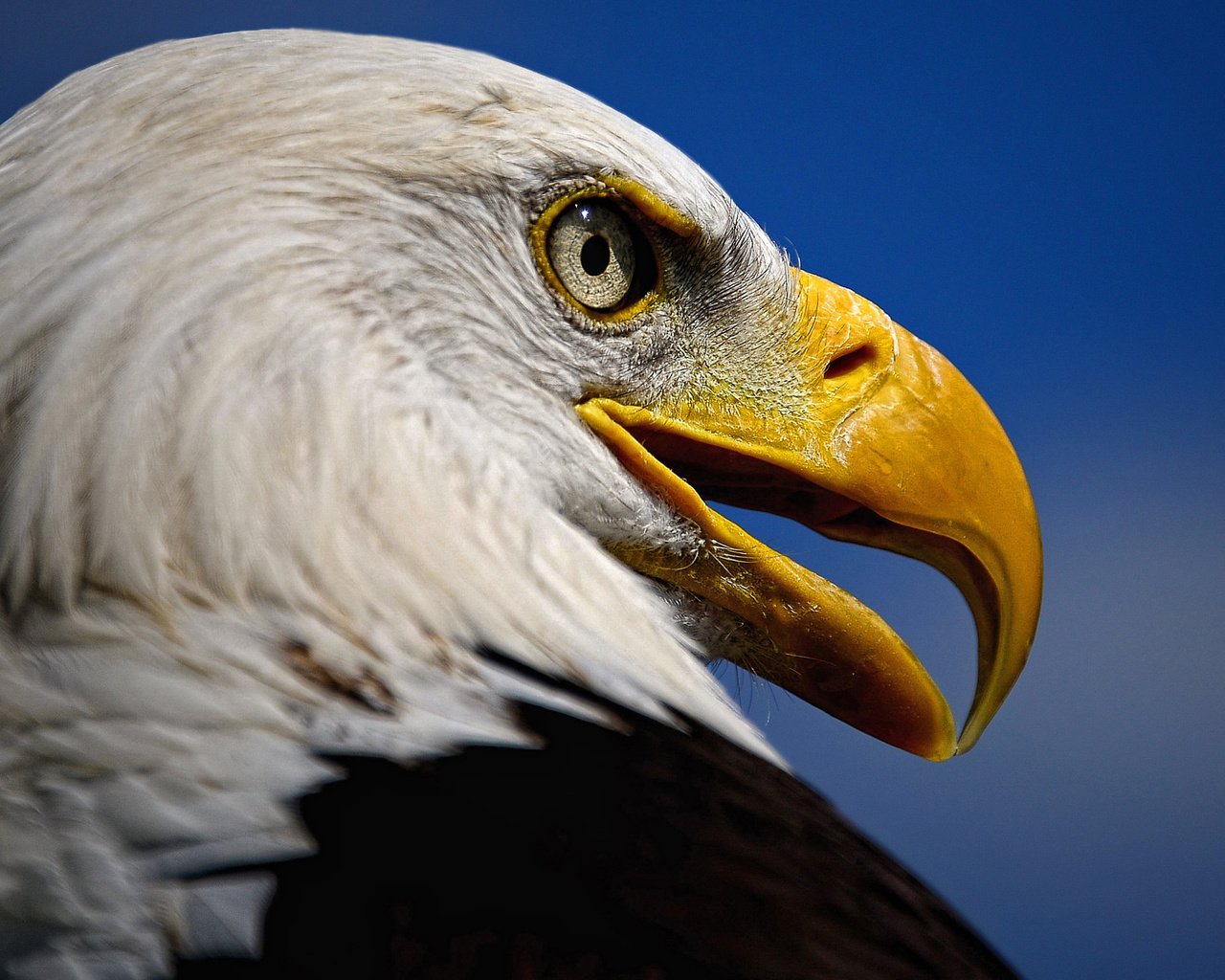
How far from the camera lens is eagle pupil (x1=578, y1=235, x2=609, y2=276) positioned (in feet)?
5.08

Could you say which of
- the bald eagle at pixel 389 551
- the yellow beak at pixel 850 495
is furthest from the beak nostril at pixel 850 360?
the bald eagle at pixel 389 551

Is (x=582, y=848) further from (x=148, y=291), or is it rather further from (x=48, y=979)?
(x=148, y=291)

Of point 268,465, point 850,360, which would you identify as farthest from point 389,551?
point 850,360

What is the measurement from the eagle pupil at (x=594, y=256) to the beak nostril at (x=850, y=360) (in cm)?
42

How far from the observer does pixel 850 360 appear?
1793 millimetres

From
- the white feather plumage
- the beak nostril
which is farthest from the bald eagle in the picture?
the beak nostril

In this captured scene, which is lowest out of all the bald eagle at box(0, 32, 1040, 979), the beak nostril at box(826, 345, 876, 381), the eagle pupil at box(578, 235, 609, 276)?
the bald eagle at box(0, 32, 1040, 979)

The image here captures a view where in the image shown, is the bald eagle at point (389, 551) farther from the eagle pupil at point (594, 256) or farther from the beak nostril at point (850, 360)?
the beak nostril at point (850, 360)

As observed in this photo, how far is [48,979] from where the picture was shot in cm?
97

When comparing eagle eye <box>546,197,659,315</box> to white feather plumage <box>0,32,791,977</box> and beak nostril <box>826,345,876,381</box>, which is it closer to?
white feather plumage <box>0,32,791,977</box>

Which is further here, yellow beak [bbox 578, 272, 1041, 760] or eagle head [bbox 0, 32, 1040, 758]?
yellow beak [bbox 578, 272, 1041, 760]

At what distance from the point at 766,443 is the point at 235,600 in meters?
0.85

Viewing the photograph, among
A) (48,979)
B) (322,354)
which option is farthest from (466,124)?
(48,979)

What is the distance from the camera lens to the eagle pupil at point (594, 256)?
155 cm
